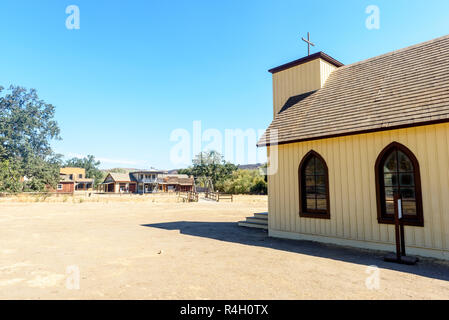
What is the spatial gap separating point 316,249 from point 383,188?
262 cm

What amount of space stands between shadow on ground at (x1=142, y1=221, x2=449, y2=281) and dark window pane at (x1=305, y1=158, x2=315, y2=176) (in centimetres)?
238

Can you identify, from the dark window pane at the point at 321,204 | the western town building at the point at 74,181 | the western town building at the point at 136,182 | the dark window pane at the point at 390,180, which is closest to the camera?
the dark window pane at the point at 390,180

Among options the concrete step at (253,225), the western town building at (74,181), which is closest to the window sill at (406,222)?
the concrete step at (253,225)

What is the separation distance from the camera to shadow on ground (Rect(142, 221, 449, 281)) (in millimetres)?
5766

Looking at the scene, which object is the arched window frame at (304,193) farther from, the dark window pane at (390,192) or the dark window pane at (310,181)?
the dark window pane at (390,192)

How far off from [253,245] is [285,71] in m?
7.71

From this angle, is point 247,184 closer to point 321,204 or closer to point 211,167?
point 211,167

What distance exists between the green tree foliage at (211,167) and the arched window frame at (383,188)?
6448 cm

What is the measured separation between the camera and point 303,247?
8078 mm

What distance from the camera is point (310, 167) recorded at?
936cm

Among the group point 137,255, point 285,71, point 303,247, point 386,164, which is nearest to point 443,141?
point 386,164

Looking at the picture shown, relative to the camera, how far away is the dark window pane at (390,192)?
7455mm

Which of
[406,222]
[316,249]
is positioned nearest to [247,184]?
[316,249]
